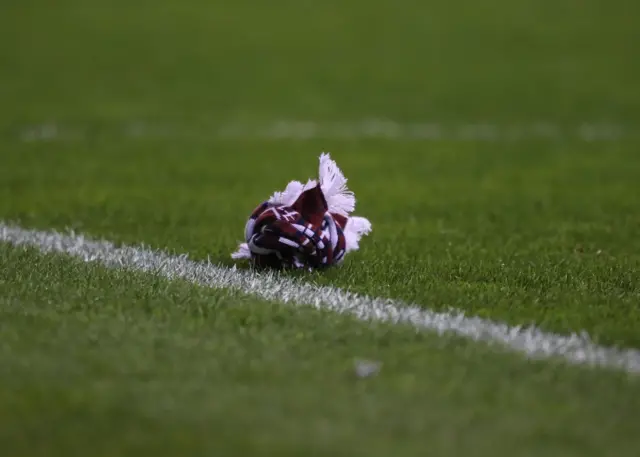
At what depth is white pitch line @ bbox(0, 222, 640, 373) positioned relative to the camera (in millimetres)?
2893

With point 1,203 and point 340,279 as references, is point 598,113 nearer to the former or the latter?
point 1,203

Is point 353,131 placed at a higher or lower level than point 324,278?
lower

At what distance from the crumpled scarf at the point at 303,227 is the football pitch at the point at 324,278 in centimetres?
12

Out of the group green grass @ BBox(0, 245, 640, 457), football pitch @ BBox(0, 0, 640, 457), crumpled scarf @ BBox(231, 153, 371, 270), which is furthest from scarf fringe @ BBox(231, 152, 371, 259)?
green grass @ BBox(0, 245, 640, 457)

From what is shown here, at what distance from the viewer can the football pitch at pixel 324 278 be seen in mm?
2328

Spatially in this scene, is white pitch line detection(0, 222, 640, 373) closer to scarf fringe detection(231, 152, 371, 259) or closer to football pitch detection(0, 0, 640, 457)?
football pitch detection(0, 0, 640, 457)

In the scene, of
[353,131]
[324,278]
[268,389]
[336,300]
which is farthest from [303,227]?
[353,131]

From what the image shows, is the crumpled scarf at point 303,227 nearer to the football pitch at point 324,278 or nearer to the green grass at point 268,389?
the football pitch at point 324,278

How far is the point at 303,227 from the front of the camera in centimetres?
377

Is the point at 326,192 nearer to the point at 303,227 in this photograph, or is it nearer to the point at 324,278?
the point at 303,227

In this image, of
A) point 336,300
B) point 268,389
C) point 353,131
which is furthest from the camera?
point 353,131

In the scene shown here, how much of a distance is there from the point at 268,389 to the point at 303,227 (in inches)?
52.1

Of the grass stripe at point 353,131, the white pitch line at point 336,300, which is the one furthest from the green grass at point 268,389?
the grass stripe at point 353,131

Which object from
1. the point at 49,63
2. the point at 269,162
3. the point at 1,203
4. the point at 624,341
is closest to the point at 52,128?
the point at 269,162
